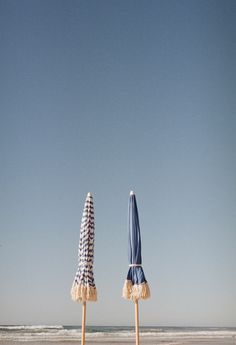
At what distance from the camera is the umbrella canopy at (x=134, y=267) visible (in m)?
2.73

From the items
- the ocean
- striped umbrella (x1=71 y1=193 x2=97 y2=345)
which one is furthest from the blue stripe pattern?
the ocean

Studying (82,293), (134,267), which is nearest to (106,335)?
(134,267)

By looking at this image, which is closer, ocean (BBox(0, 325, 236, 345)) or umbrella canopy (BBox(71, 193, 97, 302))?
umbrella canopy (BBox(71, 193, 97, 302))

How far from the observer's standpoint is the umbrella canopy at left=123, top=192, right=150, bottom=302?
2.73 metres

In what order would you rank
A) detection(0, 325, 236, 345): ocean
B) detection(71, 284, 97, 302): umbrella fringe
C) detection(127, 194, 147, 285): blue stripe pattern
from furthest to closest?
1. detection(0, 325, 236, 345): ocean
2. detection(127, 194, 147, 285): blue stripe pattern
3. detection(71, 284, 97, 302): umbrella fringe

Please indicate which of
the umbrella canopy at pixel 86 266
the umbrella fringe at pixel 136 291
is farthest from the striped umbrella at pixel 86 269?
the umbrella fringe at pixel 136 291

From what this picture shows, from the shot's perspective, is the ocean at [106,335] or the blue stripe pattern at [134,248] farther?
the ocean at [106,335]

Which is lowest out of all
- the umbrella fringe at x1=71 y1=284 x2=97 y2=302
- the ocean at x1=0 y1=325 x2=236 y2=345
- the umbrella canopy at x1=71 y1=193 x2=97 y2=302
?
the ocean at x1=0 y1=325 x2=236 y2=345

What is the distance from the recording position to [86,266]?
2727 millimetres

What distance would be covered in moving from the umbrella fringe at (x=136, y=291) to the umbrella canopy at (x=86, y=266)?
19 centimetres

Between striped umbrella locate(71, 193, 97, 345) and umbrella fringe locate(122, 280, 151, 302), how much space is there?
190 millimetres

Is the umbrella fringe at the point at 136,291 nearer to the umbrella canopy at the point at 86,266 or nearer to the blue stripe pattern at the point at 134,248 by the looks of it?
the blue stripe pattern at the point at 134,248

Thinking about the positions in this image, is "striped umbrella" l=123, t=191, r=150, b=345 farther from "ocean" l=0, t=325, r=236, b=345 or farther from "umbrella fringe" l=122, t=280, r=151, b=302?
"ocean" l=0, t=325, r=236, b=345

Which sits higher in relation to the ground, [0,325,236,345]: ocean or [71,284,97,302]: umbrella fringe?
[71,284,97,302]: umbrella fringe
